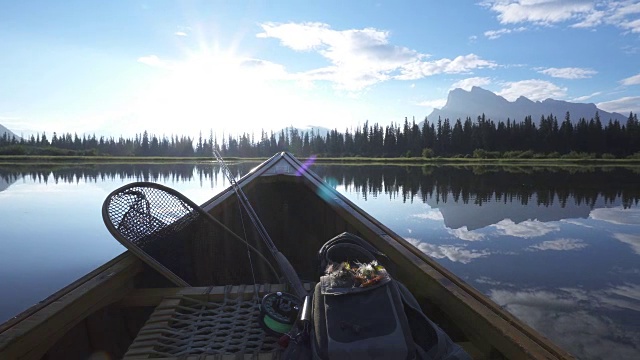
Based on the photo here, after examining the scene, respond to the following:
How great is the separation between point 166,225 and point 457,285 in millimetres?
3165

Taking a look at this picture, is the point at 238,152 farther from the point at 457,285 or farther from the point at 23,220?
the point at 457,285

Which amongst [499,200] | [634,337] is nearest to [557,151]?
[499,200]

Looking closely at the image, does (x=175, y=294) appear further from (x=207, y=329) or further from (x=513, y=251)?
(x=513, y=251)

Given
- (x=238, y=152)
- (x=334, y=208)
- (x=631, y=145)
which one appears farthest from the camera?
(x=238, y=152)

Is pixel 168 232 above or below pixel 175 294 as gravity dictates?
above

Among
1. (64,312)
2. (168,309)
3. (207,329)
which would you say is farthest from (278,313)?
(64,312)

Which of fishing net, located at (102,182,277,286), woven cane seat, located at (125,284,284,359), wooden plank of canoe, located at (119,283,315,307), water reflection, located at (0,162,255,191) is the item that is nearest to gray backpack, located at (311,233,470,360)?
woven cane seat, located at (125,284,284,359)

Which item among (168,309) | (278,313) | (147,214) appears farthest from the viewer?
(147,214)

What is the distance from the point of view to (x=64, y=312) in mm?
2529

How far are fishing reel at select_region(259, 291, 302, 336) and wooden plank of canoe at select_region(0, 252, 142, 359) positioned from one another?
1.22 metres

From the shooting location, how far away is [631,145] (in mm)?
86000

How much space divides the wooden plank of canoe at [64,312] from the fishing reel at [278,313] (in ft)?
4.01

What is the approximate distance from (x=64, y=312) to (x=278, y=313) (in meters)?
1.38

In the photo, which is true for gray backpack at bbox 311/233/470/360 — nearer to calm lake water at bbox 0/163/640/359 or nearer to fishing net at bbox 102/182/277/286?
fishing net at bbox 102/182/277/286
